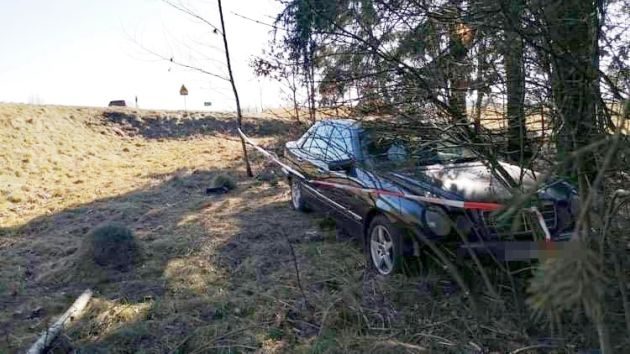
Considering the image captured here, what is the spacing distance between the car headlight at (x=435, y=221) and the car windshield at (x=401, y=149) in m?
0.64

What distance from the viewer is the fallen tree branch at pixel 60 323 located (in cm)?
350

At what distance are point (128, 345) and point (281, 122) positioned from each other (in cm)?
208

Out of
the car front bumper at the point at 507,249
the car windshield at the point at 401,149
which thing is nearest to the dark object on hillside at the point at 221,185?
the car windshield at the point at 401,149

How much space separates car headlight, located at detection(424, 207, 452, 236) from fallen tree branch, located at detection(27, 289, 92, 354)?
9.41 feet

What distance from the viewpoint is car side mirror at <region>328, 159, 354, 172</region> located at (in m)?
3.77

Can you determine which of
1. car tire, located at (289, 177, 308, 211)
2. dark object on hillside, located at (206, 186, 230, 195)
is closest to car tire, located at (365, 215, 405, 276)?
car tire, located at (289, 177, 308, 211)

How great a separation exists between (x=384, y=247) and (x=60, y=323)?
2660mm

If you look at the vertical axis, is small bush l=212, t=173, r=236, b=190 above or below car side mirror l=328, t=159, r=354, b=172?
below

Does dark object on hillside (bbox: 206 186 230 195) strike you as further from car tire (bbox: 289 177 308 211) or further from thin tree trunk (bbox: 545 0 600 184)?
thin tree trunk (bbox: 545 0 600 184)

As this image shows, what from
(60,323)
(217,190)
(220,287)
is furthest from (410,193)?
(217,190)

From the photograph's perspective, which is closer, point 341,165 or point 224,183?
point 341,165

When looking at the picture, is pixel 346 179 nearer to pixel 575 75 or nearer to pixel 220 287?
pixel 220 287

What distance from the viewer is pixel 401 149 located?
300cm

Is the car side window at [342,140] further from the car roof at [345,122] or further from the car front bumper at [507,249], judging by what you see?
the car front bumper at [507,249]
